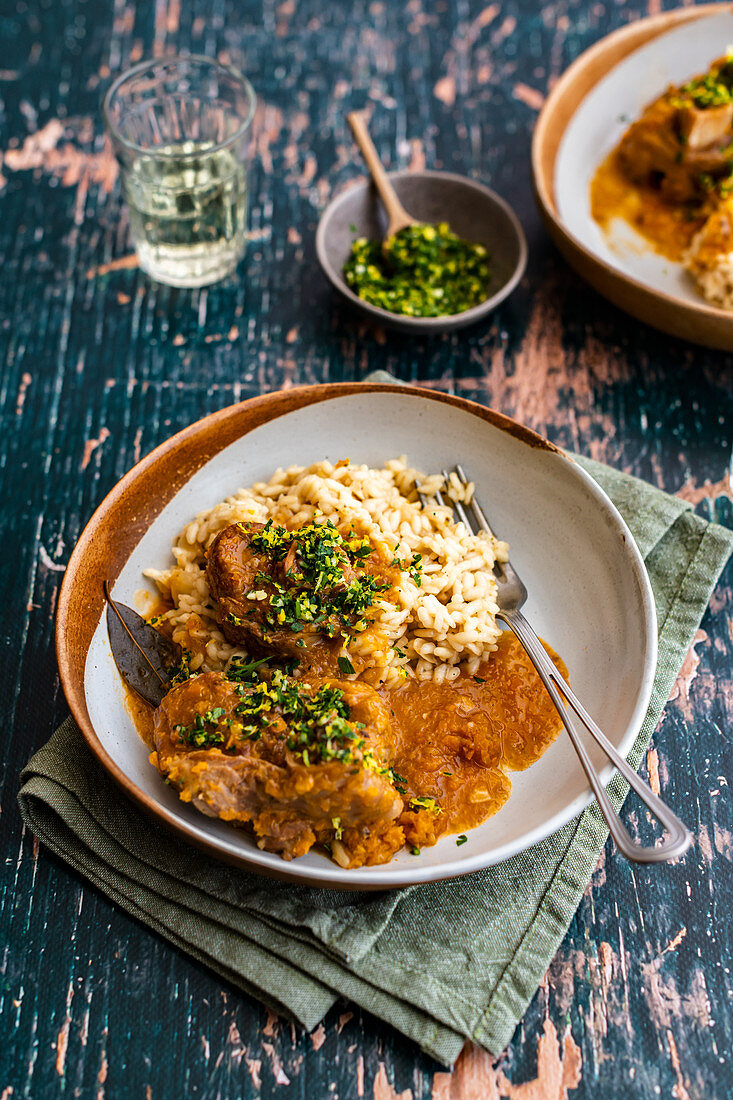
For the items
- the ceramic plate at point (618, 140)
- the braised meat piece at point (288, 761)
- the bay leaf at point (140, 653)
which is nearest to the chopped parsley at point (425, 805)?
the braised meat piece at point (288, 761)

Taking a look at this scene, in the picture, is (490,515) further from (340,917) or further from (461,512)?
(340,917)

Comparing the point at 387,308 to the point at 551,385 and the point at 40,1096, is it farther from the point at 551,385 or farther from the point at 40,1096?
the point at 40,1096

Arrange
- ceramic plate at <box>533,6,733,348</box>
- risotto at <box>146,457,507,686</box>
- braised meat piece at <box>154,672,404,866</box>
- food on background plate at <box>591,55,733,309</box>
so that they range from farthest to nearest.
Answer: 1. food on background plate at <box>591,55,733,309</box>
2. ceramic plate at <box>533,6,733,348</box>
3. risotto at <box>146,457,507,686</box>
4. braised meat piece at <box>154,672,404,866</box>

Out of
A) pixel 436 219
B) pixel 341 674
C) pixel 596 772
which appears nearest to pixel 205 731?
pixel 341 674

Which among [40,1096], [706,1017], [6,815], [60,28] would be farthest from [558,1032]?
[60,28]

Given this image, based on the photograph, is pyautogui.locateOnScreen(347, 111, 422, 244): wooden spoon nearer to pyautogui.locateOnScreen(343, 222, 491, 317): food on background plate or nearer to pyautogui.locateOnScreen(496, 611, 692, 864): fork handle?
pyautogui.locateOnScreen(343, 222, 491, 317): food on background plate

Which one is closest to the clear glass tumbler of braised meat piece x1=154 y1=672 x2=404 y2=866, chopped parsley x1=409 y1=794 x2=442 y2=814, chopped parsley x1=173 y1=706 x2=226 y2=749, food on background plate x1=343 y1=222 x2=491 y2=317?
food on background plate x1=343 y1=222 x2=491 y2=317

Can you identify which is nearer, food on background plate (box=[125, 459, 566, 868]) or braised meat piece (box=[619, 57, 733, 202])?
food on background plate (box=[125, 459, 566, 868])

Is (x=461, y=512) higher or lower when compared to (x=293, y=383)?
higher
